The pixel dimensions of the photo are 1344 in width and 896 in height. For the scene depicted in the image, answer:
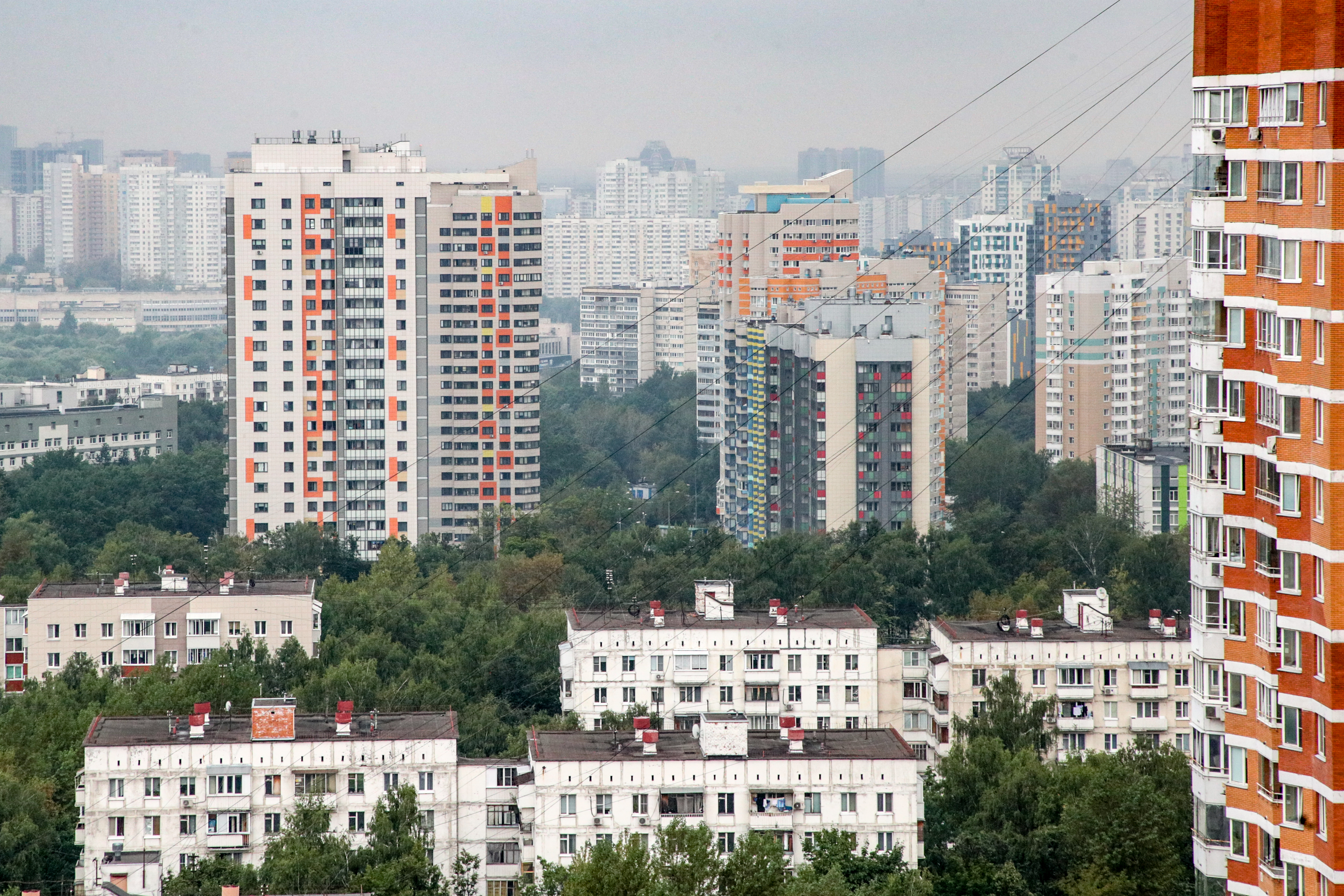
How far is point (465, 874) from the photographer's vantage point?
14445 millimetres

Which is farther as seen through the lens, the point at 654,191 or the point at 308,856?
the point at 654,191

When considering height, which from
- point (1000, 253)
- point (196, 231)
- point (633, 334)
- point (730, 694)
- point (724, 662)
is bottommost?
point (730, 694)

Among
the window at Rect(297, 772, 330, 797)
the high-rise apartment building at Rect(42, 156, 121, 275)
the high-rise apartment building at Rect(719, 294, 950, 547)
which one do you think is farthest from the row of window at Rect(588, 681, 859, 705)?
the high-rise apartment building at Rect(42, 156, 121, 275)

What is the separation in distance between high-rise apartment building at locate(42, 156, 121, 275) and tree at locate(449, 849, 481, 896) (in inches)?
4013

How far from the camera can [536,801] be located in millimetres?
14391

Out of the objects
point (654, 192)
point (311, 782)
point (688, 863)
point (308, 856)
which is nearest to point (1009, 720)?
point (688, 863)

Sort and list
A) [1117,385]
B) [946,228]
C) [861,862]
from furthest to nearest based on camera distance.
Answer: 1. [946,228]
2. [1117,385]
3. [861,862]

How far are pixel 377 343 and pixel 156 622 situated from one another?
13872 mm

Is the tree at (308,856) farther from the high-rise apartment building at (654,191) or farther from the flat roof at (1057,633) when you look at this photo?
the high-rise apartment building at (654,191)

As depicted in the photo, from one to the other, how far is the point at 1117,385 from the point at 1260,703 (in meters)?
31.4

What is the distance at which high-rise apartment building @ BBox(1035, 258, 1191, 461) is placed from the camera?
39156 mm

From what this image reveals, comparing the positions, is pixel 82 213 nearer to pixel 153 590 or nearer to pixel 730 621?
pixel 153 590

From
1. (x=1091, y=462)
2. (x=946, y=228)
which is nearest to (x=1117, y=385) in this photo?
(x=1091, y=462)

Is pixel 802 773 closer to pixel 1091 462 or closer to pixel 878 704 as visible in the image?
pixel 878 704
